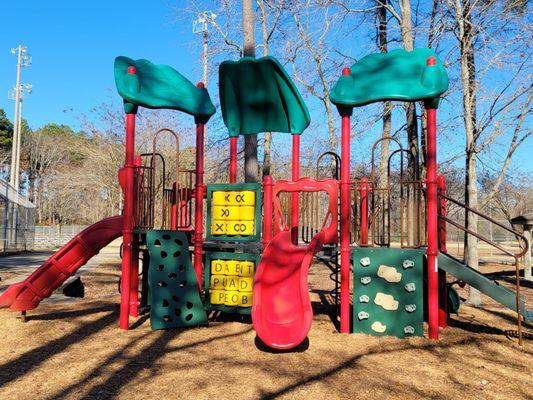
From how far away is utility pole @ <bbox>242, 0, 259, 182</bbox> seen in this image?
11.3 meters

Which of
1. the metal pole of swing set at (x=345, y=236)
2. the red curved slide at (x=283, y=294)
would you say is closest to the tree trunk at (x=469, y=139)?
the metal pole of swing set at (x=345, y=236)

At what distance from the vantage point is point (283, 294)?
5855 mm

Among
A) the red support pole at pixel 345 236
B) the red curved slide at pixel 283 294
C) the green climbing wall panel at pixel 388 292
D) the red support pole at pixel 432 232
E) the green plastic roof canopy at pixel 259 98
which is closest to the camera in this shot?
the red curved slide at pixel 283 294

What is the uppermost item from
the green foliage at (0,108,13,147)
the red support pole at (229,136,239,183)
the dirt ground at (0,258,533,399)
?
the green foliage at (0,108,13,147)

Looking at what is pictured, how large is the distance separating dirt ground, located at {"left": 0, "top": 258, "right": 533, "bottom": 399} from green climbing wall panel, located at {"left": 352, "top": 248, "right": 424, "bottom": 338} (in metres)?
0.22

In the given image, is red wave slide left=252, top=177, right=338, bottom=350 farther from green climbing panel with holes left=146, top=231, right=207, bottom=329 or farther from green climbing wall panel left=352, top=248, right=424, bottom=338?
green climbing panel with holes left=146, top=231, right=207, bottom=329

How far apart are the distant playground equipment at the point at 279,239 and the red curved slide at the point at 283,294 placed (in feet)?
0.05

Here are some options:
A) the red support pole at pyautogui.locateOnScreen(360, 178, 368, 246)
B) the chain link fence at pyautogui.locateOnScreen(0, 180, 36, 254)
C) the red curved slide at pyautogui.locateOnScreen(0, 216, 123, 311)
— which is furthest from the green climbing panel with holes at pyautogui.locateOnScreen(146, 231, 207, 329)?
the chain link fence at pyautogui.locateOnScreen(0, 180, 36, 254)

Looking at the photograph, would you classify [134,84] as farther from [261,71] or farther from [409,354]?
[409,354]

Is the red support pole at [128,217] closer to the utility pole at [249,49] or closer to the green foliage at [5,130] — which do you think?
the utility pole at [249,49]

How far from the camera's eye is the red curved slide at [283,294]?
5.08 m

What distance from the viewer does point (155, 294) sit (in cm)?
640

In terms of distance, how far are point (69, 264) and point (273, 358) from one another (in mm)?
3936

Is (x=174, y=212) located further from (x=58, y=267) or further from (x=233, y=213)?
(x=58, y=267)
